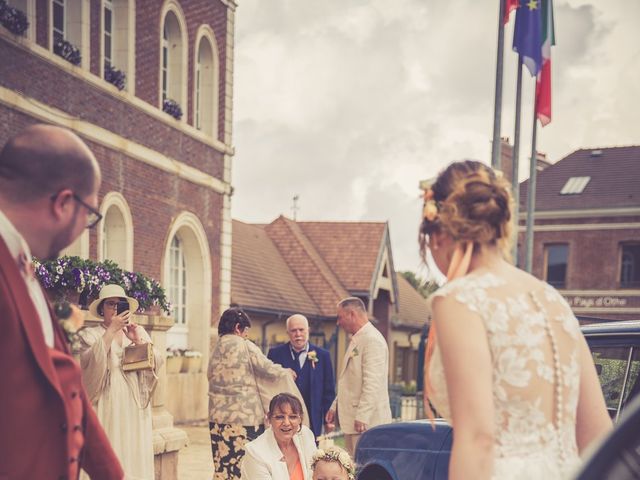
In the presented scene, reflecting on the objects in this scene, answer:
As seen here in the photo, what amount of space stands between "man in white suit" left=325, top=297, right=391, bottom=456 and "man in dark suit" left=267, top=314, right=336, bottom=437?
56 centimetres

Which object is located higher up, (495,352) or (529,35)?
(529,35)

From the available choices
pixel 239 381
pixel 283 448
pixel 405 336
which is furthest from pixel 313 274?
pixel 283 448

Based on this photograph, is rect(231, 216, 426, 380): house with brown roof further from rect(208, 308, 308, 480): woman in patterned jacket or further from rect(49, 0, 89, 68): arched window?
rect(208, 308, 308, 480): woman in patterned jacket

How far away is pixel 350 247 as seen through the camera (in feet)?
113

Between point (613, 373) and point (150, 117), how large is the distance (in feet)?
41.5

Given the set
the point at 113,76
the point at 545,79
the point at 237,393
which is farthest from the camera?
the point at 545,79

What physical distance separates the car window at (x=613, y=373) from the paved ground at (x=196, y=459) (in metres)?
7.45

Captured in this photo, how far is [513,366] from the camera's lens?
2.58m

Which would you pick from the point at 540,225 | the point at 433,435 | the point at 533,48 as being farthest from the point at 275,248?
the point at 433,435

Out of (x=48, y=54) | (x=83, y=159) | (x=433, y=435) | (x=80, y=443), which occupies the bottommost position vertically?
(x=433, y=435)

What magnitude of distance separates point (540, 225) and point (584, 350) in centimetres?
3530

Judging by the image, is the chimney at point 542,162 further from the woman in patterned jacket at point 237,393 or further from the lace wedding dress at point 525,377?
the lace wedding dress at point 525,377

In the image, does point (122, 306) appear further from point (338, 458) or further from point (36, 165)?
point (36, 165)

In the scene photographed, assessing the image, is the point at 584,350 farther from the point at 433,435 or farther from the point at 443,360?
the point at 433,435
